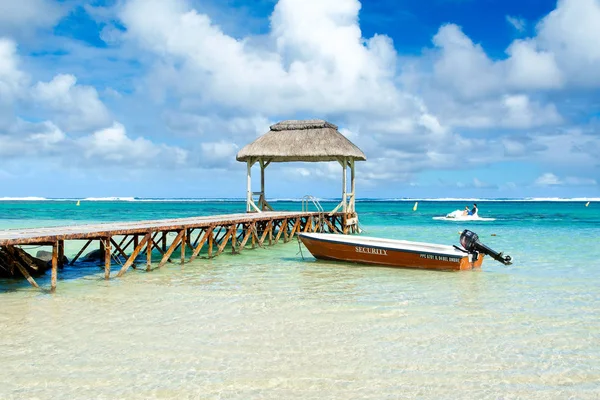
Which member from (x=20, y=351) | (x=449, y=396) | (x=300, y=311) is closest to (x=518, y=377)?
(x=449, y=396)

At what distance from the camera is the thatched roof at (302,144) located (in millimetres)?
22375

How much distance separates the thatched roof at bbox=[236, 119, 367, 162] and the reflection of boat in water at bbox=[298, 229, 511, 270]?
7916mm

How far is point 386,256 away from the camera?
13641 millimetres

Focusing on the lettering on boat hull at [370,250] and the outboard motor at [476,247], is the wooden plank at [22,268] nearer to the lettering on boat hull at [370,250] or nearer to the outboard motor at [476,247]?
the lettering on boat hull at [370,250]

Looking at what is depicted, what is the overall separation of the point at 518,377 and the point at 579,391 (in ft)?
1.89

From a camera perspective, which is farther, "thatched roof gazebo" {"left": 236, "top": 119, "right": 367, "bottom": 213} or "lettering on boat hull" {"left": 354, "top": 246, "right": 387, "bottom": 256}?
"thatched roof gazebo" {"left": 236, "top": 119, "right": 367, "bottom": 213}

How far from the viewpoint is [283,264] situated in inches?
569

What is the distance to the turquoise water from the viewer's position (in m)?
5.41

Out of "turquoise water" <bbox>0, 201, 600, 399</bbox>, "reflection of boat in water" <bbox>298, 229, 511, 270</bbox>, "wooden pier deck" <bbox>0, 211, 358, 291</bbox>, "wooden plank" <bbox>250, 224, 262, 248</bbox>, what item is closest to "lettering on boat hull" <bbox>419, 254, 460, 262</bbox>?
"reflection of boat in water" <bbox>298, 229, 511, 270</bbox>

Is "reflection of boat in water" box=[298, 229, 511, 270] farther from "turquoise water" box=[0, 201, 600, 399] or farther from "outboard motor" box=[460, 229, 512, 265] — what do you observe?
"turquoise water" box=[0, 201, 600, 399]

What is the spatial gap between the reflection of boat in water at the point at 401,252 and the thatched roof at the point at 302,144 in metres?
7.92

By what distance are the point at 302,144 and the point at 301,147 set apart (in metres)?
0.19

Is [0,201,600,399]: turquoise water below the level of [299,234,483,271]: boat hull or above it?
below

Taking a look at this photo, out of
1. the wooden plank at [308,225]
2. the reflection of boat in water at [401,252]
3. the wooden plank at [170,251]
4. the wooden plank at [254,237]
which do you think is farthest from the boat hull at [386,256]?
the wooden plank at [308,225]
